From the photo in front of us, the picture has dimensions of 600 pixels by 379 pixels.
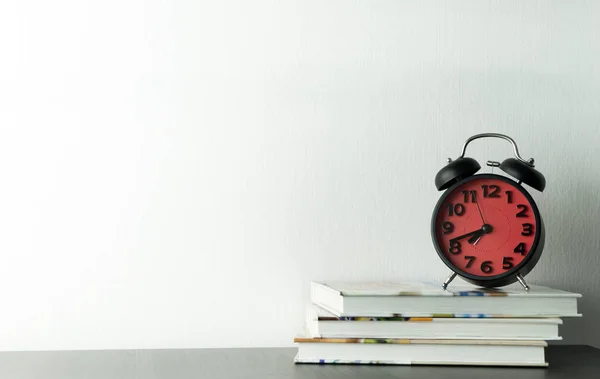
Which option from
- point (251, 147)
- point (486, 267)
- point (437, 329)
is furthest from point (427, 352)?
point (251, 147)

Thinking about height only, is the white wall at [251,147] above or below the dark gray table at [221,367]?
above

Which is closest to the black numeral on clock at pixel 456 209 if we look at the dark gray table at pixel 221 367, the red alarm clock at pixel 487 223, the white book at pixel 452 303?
the red alarm clock at pixel 487 223

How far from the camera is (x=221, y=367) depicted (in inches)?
45.4

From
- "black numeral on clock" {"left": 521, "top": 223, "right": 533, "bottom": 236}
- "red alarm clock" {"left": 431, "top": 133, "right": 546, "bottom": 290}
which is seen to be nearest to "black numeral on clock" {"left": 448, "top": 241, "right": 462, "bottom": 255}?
"red alarm clock" {"left": 431, "top": 133, "right": 546, "bottom": 290}

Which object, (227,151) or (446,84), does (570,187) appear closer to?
(446,84)

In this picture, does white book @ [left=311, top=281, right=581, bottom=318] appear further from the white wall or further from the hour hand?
the white wall

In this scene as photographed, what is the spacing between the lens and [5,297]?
132cm

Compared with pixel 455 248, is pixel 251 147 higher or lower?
higher

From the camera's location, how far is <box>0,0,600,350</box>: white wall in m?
1.34

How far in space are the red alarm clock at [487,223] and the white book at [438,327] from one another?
3.1 inches

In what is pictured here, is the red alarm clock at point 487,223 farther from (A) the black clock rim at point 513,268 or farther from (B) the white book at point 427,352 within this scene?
(B) the white book at point 427,352

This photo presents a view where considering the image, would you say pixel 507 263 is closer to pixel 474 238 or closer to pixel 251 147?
pixel 474 238

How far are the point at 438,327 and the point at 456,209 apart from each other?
0.66 feet

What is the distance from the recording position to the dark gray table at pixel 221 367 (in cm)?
108
